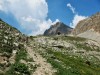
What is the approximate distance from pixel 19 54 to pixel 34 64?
5.24 metres

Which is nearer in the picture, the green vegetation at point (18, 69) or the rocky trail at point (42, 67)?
the green vegetation at point (18, 69)

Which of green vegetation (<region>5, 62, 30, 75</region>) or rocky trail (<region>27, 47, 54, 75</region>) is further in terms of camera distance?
rocky trail (<region>27, 47, 54, 75</region>)

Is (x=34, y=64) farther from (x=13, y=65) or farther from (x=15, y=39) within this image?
(x=15, y=39)

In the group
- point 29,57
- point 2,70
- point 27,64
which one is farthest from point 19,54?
point 2,70

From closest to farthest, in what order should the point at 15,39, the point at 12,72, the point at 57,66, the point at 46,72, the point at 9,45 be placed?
1. the point at 12,72
2. the point at 46,72
3. the point at 57,66
4. the point at 9,45
5. the point at 15,39

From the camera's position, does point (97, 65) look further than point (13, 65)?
Yes

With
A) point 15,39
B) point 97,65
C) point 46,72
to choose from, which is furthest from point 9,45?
point 97,65

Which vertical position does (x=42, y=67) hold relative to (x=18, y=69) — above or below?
above

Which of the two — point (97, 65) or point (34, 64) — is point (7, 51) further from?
point (97, 65)

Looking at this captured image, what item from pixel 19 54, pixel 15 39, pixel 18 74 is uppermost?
pixel 15 39

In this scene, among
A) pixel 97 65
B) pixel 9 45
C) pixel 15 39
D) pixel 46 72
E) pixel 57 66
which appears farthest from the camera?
pixel 97 65

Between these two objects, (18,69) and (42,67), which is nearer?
(18,69)

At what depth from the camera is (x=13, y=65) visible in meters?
51.5

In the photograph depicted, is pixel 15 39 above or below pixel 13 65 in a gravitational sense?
above
